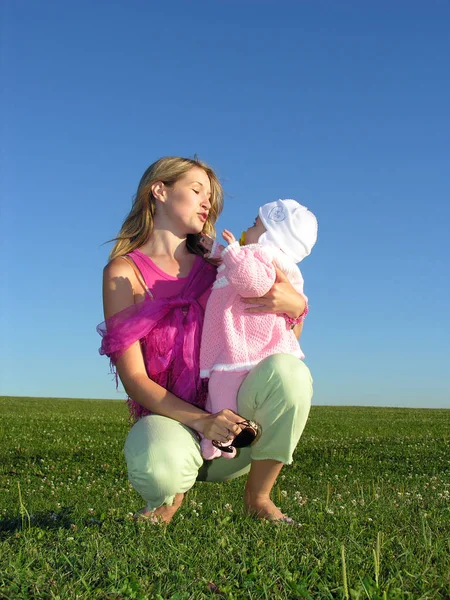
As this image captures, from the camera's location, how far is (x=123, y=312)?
5203 millimetres

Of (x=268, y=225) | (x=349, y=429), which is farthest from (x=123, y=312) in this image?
(x=349, y=429)

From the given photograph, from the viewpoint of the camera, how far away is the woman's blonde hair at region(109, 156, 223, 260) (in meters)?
5.66

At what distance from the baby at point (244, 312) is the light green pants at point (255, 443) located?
0.47ft

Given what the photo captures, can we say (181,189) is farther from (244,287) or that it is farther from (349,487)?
(349,487)

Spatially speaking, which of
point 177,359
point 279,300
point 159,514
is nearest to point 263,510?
point 159,514

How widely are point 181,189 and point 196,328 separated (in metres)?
1.24

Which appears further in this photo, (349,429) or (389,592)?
(349,429)

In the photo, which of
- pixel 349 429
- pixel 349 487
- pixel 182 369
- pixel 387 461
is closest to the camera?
pixel 182 369

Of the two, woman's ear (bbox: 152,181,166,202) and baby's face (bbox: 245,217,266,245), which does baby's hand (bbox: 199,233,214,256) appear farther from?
woman's ear (bbox: 152,181,166,202)

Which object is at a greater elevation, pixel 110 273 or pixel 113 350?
pixel 110 273

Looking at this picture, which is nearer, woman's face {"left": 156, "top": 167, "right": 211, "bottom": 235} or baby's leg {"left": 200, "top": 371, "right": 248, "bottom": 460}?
baby's leg {"left": 200, "top": 371, "right": 248, "bottom": 460}

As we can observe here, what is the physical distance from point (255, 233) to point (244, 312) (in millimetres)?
788

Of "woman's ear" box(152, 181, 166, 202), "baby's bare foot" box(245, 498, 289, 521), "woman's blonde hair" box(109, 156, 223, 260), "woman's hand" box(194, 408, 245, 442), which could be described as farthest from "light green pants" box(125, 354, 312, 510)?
"woman's ear" box(152, 181, 166, 202)

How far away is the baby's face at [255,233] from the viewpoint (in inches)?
210
